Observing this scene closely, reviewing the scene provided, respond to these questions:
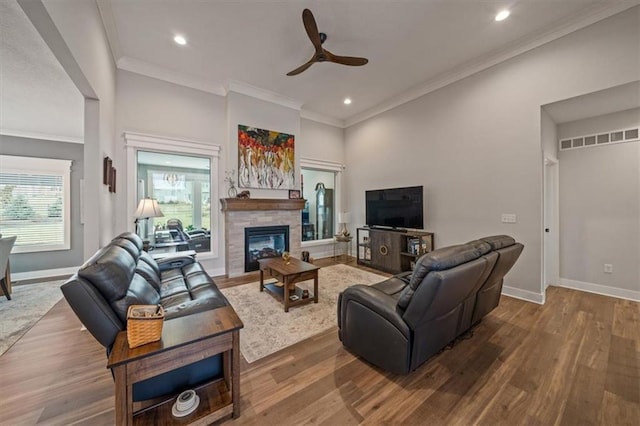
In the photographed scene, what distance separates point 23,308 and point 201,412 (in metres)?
3.51

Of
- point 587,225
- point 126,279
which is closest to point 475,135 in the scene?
point 587,225

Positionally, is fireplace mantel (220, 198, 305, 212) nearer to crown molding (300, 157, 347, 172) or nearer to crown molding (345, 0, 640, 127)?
crown molding (300, 157, 347, 172)

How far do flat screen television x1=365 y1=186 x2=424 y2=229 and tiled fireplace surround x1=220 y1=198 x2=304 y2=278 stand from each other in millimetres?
1800

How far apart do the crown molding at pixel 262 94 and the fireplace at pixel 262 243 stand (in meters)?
2.61

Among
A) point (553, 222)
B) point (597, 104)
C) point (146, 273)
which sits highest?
point (597, 104)

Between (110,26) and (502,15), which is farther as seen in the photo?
(110,26)

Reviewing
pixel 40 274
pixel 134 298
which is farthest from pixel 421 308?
pixel 40 274

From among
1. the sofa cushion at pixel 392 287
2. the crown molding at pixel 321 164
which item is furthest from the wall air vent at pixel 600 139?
the crown molding at pixel 321 164

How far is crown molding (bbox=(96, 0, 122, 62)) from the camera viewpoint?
106 inches

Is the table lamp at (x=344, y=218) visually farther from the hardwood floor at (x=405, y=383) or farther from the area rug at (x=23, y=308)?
the area rug at (x=23, y=308)

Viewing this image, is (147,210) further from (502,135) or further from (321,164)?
(502,135)

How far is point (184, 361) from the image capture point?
1.30 m

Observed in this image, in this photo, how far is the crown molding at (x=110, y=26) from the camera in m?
2.68

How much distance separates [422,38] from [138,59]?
4285 millimetres
